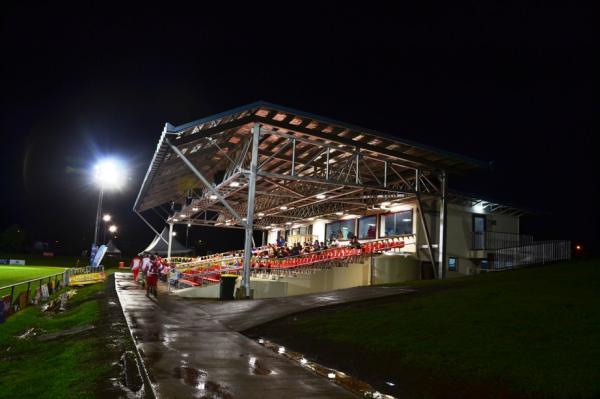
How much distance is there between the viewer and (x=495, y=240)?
2836 cm

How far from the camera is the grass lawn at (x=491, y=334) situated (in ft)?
19.6

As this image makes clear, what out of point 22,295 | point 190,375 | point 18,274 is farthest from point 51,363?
point 18,274

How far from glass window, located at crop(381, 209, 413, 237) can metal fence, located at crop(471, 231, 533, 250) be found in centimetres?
412

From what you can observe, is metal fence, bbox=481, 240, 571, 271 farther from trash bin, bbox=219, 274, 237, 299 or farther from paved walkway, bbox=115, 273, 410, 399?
trash bin, bbox=219, 274, 237, 299

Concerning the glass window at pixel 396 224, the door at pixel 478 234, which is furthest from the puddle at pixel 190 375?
the door at pixel 478 234

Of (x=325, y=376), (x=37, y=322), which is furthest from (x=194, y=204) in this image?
(x=325, y=376)

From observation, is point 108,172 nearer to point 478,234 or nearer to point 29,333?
point 29,333

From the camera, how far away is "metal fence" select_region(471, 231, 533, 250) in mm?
27703

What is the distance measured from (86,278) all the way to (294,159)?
15.6 metres

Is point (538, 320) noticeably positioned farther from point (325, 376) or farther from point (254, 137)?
point (254, 137)

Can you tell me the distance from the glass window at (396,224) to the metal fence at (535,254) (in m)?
5.15

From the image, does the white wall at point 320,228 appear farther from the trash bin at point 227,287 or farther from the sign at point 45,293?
the sign at point 45,293

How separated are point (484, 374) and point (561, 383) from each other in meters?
0.98

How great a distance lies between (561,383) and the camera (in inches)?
217
